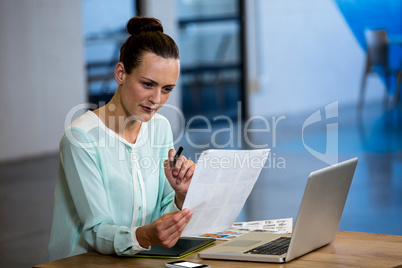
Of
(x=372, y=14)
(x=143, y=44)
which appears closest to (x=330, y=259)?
(x=143, y=44)

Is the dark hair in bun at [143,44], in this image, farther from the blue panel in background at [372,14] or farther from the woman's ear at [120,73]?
the blue panel in background at [372,14]

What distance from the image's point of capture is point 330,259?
154 centimetres

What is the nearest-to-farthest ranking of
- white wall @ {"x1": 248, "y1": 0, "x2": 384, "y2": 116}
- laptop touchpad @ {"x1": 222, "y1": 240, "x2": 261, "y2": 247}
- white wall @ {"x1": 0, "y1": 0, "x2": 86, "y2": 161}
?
laptop touchpad @ {"x1": 222, "y1": 240, "x2": 261, "y2": 247} < white wall @ {"x1": 0, "y1": 0, "x2": 86, "y2": 161} < white wall @ {"x1": 248, "y1": 0, "x2": 384, "y2": 116}

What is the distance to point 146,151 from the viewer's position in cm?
195

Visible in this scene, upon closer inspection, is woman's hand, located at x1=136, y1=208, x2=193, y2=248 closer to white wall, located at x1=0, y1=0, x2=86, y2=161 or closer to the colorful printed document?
the colorful printed document

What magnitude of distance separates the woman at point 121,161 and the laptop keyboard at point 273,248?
266mm

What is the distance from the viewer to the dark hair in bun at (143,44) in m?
1.83

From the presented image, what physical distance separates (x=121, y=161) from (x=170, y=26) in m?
7.87

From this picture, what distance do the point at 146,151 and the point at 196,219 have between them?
0.45 metres

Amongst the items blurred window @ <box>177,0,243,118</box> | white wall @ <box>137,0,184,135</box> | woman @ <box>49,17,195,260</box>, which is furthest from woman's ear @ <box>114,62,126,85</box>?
blurred window @ <box>177,0,243,118</box>

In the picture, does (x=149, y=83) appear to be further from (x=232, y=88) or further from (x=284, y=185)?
(x=232, y=88)

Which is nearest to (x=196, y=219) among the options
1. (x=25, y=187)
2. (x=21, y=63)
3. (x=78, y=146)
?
(x=78, y=146)

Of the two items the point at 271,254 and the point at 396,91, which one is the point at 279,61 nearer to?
the point at 396,91

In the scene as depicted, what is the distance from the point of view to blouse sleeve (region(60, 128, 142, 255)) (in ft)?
5.51
